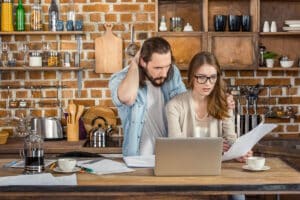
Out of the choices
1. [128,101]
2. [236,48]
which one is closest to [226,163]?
[128,101]

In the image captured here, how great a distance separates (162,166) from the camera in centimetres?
260

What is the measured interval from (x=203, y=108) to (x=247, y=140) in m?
0.51

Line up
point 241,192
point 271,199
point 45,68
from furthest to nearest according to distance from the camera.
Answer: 1. point 45,68
2. point 271,199
3. point 241,192

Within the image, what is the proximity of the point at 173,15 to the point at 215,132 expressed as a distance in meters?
2.01

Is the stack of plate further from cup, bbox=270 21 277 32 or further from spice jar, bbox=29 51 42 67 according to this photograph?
spice jar, bbox=29 51 42 67

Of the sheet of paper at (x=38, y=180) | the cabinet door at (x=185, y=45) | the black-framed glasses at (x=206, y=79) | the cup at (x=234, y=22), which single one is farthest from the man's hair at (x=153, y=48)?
the cup at (x=234, y=22)

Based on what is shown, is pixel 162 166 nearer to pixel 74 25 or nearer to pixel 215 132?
pixel 215 132

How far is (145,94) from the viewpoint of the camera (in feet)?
11.2

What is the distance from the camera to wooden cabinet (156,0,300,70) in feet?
15.7

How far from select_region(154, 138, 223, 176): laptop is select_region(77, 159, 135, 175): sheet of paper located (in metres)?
0.23

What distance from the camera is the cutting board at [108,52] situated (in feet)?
16.0

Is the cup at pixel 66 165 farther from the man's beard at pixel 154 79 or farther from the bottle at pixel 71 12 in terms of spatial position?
the bottle at pixel 71 12

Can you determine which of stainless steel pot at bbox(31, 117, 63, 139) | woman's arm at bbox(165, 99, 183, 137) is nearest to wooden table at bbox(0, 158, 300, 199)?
woman's arm at bbox(165, 99, 183, 137)

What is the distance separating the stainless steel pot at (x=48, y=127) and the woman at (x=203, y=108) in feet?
6.08
